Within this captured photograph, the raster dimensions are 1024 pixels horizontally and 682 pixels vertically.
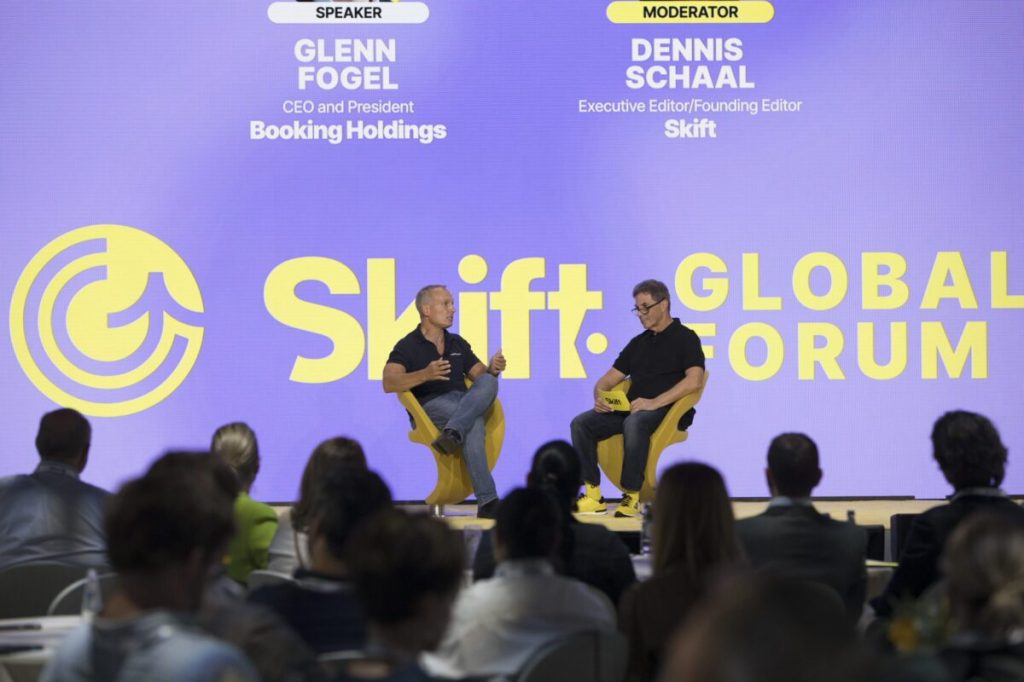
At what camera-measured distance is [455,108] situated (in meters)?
8.00

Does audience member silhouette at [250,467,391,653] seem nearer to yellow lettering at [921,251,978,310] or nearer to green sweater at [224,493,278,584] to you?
green sweater at [224,493,278,584]

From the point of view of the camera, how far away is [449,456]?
23.0 ft

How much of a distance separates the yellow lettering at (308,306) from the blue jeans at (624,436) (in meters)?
1.55

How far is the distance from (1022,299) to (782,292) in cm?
135

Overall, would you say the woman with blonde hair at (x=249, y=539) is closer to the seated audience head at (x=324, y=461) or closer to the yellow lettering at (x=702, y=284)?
the seated audience head at (x=324, y=461)

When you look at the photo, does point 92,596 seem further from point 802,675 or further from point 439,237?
point 439,237

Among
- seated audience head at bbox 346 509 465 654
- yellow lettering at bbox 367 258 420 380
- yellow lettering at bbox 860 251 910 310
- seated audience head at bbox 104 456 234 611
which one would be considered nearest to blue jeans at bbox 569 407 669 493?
yellow lettering at bbox 367 258 420 380

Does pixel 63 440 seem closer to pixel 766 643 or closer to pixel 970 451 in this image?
pixel 970 451

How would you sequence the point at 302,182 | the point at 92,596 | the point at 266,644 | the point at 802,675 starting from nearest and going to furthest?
the point at 802,675, the point at 266,644, the point at 92,596, the point at 302,182

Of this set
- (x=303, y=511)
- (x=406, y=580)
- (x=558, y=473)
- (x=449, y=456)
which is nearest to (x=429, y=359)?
(x=449, y=456)

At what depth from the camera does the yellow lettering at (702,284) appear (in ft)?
26.2

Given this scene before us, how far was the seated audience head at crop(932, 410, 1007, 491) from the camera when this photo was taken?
3.61 metres

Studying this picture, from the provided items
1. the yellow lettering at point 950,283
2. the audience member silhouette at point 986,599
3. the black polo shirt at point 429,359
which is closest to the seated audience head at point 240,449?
the audience member silhouette at point 986,599

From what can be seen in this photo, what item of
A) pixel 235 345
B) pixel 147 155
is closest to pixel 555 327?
pixel 235 345
